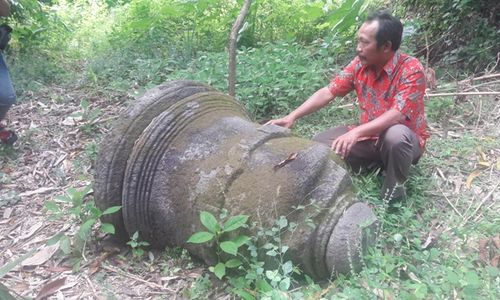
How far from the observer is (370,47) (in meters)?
3.47

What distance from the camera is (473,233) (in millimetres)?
3037

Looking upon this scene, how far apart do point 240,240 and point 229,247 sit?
0.08m

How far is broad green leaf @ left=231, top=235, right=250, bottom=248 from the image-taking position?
2.76 m

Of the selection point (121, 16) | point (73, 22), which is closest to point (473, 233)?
point (121, 16)

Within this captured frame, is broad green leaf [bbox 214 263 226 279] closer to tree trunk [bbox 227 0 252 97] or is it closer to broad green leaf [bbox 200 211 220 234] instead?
broad green leaf [bbox 200 211 220 234]

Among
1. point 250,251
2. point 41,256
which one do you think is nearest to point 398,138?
point 250,251

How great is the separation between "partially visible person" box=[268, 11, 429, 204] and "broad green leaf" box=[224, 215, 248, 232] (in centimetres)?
79

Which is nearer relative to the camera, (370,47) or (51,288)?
Result: (51,288)

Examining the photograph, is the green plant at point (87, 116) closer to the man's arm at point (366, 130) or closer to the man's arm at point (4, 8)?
the man's arm at point (4, 8)

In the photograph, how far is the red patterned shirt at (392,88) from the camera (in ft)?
11.2

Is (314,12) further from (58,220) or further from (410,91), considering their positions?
(58,220)

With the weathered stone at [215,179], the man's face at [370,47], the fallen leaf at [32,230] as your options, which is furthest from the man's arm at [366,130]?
the fallen leaf at [32,230]

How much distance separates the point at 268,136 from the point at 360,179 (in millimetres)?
901

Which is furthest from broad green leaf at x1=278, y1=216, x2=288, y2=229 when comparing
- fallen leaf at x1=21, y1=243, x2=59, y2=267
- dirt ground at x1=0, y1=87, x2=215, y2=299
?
fallen leaf at x1=21, y1=243, x2=59, y2=267
